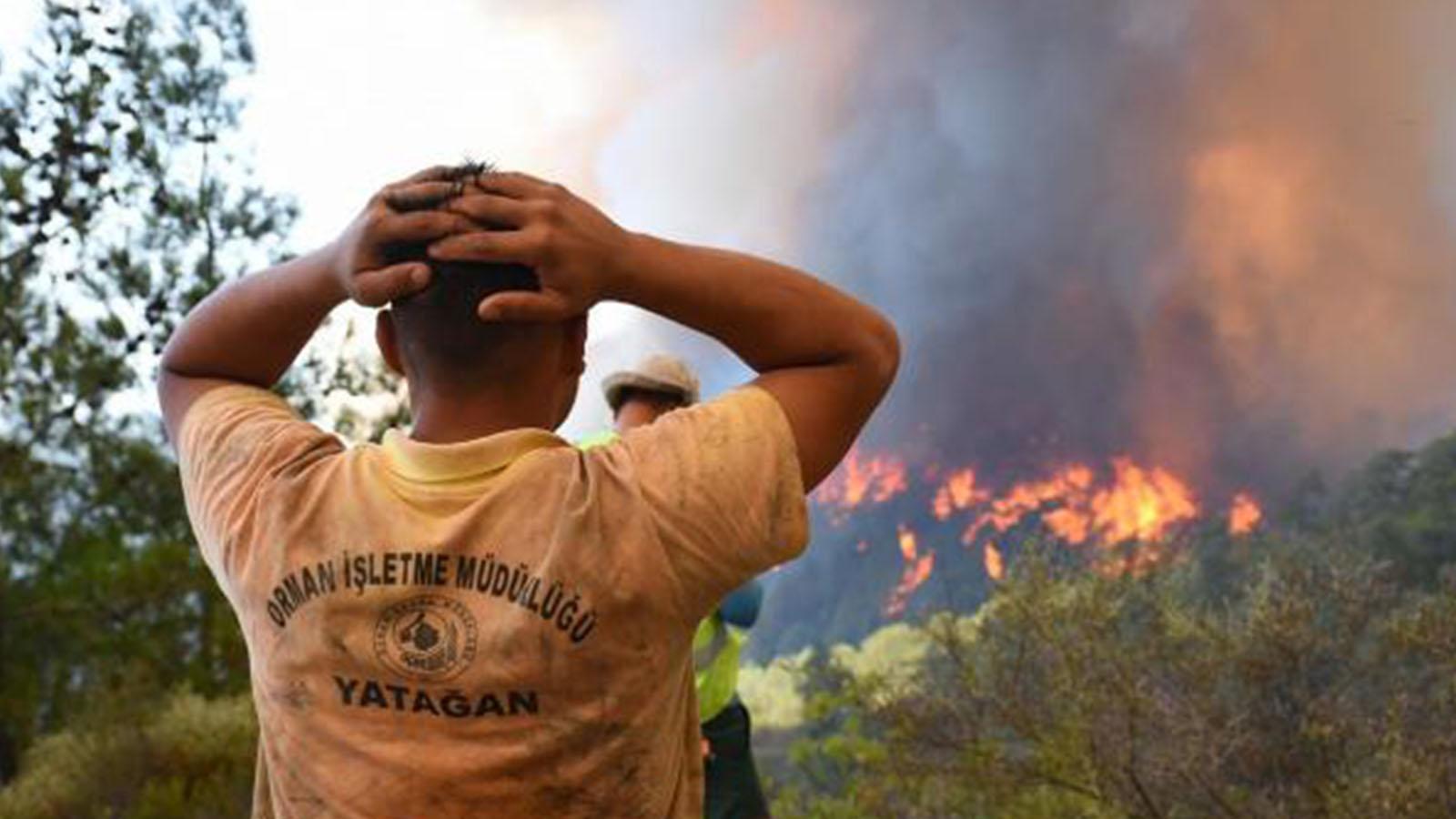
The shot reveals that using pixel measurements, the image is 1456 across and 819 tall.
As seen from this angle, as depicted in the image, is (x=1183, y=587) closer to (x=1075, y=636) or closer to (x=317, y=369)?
(x=1075, y=636)

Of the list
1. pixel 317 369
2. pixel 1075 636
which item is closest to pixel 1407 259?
pixel 1075 636

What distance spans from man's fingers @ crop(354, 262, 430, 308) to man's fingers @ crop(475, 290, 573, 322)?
6cm

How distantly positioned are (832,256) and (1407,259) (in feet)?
26.0

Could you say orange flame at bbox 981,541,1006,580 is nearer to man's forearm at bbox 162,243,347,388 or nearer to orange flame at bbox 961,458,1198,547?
orange flame at bbox 961,458,1198,547

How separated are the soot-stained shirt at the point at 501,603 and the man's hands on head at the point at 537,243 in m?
0.12


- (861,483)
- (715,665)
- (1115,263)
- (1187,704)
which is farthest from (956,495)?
(715,665)

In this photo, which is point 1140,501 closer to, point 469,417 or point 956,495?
point 956,495

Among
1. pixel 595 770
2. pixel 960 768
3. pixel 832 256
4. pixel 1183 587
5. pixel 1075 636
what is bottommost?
pixel 595 770

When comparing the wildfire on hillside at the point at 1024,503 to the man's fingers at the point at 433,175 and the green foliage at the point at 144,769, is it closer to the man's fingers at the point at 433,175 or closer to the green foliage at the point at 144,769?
the green foliage at the point at 144,769

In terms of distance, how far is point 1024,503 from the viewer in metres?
15.4

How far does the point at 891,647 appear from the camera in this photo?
1285 cm

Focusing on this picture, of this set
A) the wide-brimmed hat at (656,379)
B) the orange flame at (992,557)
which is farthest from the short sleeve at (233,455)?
the orange flame at (992,557)

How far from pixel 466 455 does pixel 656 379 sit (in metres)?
2.37

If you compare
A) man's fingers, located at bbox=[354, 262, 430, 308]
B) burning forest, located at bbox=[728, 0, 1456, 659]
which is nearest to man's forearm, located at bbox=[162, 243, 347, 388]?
man's fingers, located at bbox=[354, 262, 430, 308]
